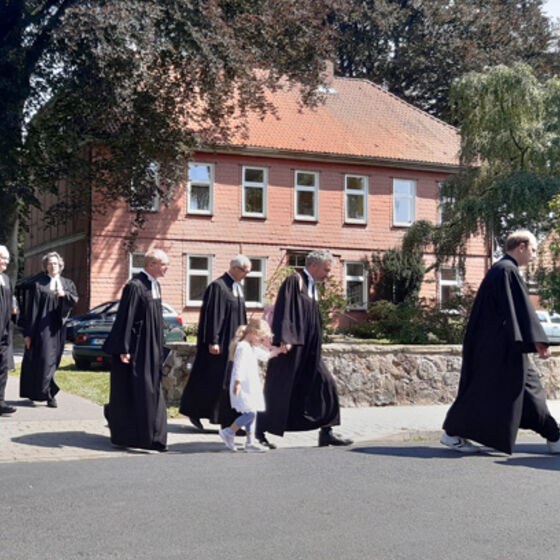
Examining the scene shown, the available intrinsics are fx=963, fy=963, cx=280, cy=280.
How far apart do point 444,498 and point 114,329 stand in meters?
3.72

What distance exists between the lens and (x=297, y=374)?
9.48 meters

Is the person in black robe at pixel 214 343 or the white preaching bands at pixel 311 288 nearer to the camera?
the white preaching bands at pixel 311 288

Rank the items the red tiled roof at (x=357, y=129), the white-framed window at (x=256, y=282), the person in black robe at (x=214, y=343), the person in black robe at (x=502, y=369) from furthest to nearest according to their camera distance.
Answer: the red tiled roof at (x=357, y=129)
the white-framed window at (x=256, y=282)
the person in black robe at (x=214, y=343)
the person in black robe at (x=502, y=369)

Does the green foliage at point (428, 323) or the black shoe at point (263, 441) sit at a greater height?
the green foliage at point (428, 323)

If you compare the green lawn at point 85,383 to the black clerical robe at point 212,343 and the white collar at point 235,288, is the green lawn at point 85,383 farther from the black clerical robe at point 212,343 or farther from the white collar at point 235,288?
the white collar at point 235,288

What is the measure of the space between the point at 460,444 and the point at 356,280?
29.3 m

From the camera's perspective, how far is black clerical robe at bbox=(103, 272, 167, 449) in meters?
8.92

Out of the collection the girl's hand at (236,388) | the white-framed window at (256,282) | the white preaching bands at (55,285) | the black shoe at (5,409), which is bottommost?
the black shoe at (5,409)

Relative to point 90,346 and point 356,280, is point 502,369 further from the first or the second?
point 356,280

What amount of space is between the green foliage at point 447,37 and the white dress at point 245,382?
116 ft

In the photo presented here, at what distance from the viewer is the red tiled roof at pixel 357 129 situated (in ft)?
124

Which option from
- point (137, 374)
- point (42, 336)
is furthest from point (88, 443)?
point (42, 336)

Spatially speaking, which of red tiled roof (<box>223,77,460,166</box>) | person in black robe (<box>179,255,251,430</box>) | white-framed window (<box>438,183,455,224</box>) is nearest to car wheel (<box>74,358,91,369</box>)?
person in black robe (<box>179,255,251,430</box>)

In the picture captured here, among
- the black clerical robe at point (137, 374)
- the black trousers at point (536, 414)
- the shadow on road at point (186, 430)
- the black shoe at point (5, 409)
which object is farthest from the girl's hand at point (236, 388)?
the black shoe at point (5, 409)
